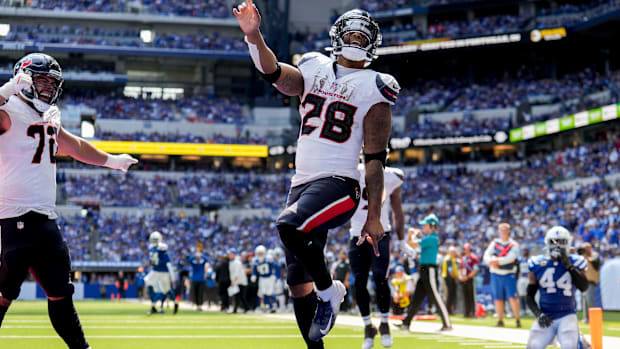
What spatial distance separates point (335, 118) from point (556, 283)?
3.63 metres

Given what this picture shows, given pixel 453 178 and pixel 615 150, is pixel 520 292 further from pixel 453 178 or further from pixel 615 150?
pixel 453 178

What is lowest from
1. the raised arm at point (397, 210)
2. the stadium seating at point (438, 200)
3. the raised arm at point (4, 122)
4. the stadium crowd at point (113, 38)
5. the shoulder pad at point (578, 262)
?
the shoulder pad at point (578, 262)

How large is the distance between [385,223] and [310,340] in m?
3.97

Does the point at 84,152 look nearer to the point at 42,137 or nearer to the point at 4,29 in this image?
the point at 42,137

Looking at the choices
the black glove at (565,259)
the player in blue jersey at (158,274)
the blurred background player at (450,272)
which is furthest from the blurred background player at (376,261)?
the player in blue jersey at (158,274)

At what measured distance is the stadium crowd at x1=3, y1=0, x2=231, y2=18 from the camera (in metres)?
59.2

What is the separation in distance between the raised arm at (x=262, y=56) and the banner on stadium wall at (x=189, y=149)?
49113mm

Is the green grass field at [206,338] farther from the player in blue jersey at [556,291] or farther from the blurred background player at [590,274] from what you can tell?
the blurred background player at [590,274]

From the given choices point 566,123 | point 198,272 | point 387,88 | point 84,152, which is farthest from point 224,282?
point 566,123

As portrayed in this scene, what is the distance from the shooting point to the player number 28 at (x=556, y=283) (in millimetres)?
7652

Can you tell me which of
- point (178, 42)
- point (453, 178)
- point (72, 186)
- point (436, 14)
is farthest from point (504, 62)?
point (72, 186)

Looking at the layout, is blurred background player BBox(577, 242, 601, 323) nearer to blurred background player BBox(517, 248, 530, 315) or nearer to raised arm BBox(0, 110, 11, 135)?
blurred background player BBox(517, 248, 530, 315)

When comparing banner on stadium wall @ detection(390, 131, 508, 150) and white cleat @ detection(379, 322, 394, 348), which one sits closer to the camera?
white cleat @ detection(379, 322, 394, 348)

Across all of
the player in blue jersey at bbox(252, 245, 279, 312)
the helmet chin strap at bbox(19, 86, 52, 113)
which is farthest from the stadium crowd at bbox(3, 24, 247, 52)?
the helmet chin strap at bbox(19, 86, 52, 113)
